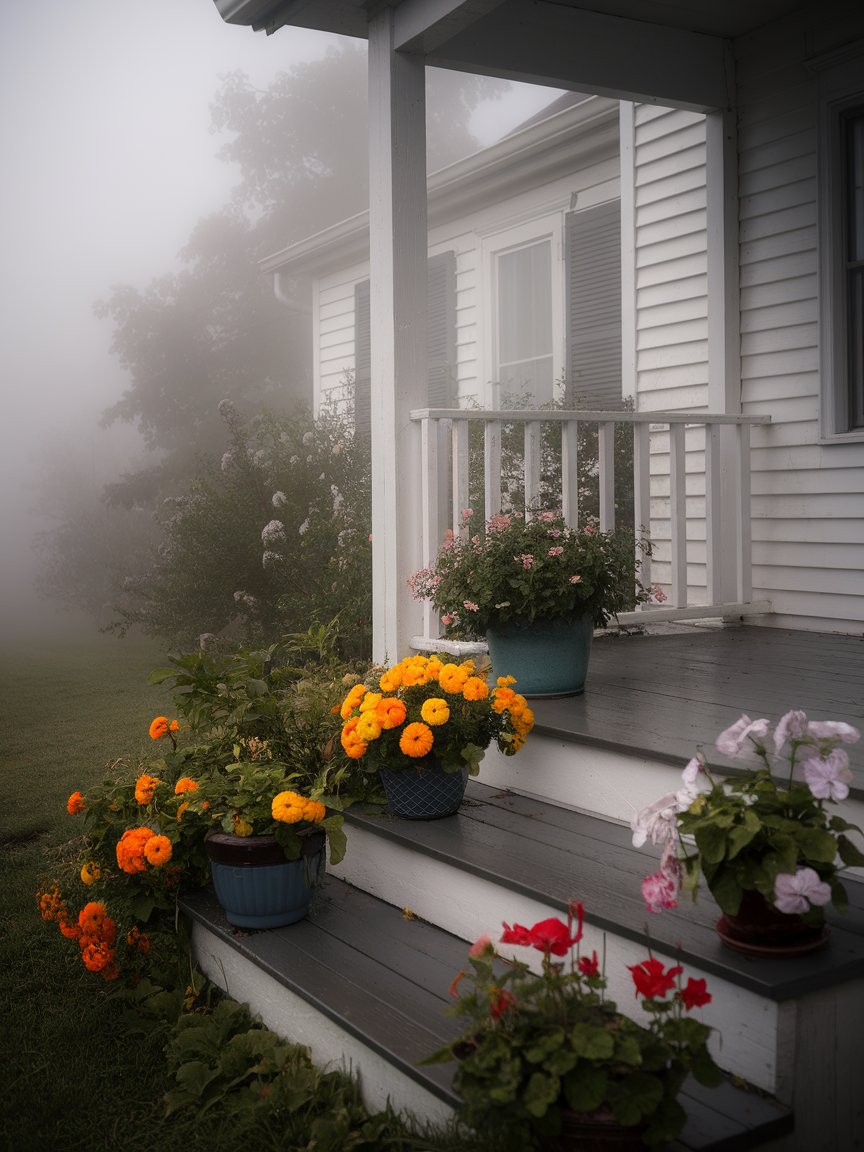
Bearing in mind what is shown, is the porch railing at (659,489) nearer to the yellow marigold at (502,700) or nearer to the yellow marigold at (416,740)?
the yellow marigold at (502,700)

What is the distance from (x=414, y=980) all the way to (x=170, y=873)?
2.77 ft

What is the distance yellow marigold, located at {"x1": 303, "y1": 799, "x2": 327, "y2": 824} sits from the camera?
244 cm

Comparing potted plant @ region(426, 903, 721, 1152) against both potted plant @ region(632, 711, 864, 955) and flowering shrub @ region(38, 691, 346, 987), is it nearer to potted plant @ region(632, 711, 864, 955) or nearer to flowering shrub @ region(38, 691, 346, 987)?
potted plant @ region(632, 711, 864, 955)

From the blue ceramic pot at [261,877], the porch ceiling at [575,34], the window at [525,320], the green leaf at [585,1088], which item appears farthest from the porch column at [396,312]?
the window at [525,320]

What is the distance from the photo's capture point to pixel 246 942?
2.48 meters

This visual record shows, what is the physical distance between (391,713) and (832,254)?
3036 millimetres

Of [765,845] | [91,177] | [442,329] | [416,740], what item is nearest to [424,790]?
[416,740]

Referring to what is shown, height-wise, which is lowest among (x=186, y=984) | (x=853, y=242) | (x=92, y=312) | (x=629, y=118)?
(x=186, y=984)

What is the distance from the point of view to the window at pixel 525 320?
26.5 ft

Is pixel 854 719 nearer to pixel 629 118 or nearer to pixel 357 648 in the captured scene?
pixel 629 118

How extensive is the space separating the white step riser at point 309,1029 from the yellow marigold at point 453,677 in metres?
0.79

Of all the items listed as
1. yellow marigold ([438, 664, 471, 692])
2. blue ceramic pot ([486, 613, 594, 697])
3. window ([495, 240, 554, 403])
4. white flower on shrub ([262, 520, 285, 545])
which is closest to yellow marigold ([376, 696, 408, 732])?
yellow marigold ([438, 664, 471, 692])

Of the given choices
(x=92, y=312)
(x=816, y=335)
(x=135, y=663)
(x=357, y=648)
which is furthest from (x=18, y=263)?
(x=816, y=335)

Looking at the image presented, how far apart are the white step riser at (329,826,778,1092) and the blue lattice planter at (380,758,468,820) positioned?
0.35 ft
